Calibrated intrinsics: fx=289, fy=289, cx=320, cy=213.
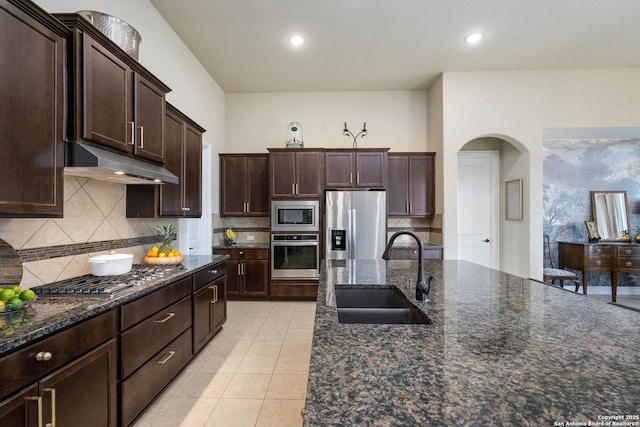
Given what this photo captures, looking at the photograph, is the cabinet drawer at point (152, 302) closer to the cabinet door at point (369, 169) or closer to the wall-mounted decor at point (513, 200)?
the cabinet door at point (369, 169)

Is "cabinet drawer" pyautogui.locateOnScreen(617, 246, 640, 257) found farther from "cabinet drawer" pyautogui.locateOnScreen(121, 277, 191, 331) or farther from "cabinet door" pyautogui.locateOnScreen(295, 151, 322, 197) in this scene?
"cabinet drawer" pyautogui.locateOnScreen(121, 277, 191, 331)

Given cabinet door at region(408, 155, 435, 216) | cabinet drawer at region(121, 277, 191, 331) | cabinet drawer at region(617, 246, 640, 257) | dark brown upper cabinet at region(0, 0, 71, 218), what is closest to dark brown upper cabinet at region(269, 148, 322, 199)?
cabinet door at region(408, 155, 435, 216)

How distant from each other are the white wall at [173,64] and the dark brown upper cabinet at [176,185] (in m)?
Answer: 0.51

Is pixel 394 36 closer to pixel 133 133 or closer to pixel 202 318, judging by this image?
pixel 133 133

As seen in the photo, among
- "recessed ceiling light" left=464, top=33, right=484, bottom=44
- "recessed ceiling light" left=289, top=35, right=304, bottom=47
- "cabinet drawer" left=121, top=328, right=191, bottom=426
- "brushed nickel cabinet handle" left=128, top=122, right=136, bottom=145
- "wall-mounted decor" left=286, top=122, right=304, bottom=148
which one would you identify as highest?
"recessed ceiling light" left=289, top=35, right=304, bottom=47

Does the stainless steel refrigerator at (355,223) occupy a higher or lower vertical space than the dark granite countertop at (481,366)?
higher

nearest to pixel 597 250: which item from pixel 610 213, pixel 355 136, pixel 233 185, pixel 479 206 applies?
pixel 610 213

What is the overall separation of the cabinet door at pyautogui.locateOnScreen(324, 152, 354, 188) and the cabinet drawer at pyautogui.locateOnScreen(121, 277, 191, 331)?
8.13 ft

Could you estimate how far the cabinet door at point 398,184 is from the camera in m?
4.38

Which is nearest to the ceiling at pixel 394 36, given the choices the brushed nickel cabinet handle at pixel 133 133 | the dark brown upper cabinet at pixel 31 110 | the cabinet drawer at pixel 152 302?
the brushed nickel cabinet handle at pixel 133 133

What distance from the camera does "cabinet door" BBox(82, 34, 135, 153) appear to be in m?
1.60

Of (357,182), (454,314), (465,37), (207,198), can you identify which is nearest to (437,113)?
(465,37)

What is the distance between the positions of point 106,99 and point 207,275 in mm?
1586

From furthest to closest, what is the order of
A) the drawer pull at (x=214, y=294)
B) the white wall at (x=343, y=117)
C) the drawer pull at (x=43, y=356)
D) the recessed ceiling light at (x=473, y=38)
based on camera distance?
the white wall at (x=343, y=117), the recessed ceiling light at (x=473, y=38), the drawer pull at (x=214, y=294), the drawer pull at (x=43, y=356)
